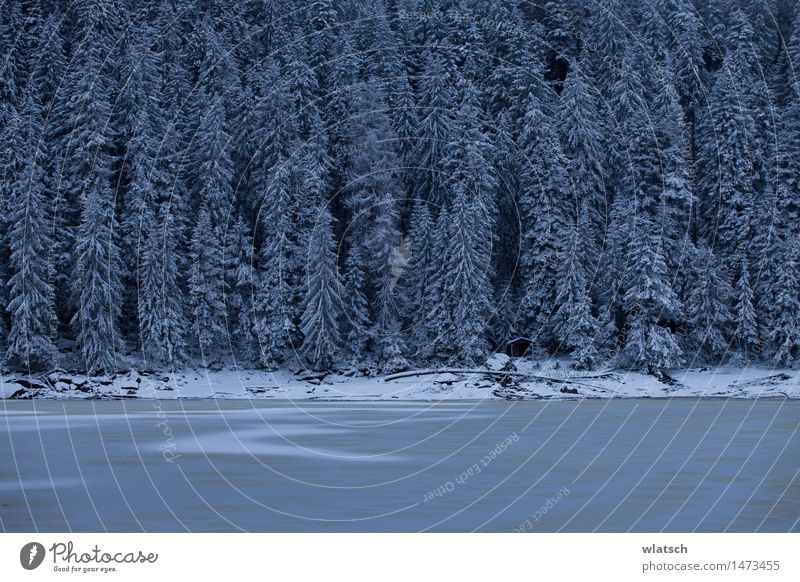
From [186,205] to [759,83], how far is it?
140ft

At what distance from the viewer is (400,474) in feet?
66.5

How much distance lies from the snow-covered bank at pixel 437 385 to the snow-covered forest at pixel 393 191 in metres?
2.00

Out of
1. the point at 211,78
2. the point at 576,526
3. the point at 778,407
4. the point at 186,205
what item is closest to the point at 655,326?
the point at 778,407

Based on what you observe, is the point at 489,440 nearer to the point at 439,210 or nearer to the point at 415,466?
the point at 415,466

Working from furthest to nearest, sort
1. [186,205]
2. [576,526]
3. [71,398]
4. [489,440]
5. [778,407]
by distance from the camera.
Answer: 1. [186,205]
2. [71,398]
3. [778,407]
4. [489,440]
5. [576,526]

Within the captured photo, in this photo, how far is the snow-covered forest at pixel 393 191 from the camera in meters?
67.4

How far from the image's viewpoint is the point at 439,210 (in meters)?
80.6
